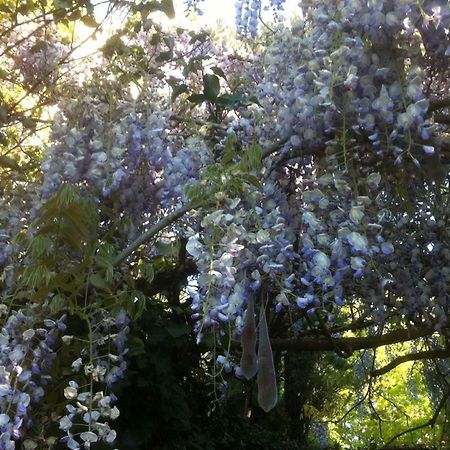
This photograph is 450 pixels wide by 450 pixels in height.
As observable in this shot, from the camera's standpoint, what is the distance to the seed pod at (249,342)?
2.04 metres

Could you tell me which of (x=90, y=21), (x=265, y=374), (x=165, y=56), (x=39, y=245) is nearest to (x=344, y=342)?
(x=165, y=56)

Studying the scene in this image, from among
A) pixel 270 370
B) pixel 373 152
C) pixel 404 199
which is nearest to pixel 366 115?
pixel 373 152

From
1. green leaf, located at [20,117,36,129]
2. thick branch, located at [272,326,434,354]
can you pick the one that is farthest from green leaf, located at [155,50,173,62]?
thick branch, located at [272,326,434,354]

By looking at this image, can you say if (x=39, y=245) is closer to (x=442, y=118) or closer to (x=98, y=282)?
(x=98, y=282)

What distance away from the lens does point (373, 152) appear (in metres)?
2.02

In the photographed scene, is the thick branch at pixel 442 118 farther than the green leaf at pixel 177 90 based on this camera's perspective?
No

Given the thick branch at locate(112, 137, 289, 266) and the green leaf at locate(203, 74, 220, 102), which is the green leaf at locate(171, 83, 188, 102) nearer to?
the green leaf at locate(203, 74, 220, 102)

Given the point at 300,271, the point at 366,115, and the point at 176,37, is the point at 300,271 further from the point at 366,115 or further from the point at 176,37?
the point at 176,37

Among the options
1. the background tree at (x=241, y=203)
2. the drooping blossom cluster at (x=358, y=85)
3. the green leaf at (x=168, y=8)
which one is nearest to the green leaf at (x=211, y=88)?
the background tree at (x=241, y=203)

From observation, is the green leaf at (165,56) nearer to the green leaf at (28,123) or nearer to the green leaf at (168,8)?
the green leaf at (168,8)

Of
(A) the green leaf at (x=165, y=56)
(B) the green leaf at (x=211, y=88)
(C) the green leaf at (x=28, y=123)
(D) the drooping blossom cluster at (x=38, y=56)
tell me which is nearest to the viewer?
(B) the green leaf at (x=211, y=88)

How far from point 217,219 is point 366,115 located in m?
0.49

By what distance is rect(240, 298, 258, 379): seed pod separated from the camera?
6.71ft

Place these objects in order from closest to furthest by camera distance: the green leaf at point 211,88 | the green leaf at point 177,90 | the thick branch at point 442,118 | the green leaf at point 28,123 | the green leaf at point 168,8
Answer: the thick branch at point 442,118
the green leaf at point 211,88
the green leaf at point 177,90
the green leaf at point 168,8
the green leaf at point 28,123
